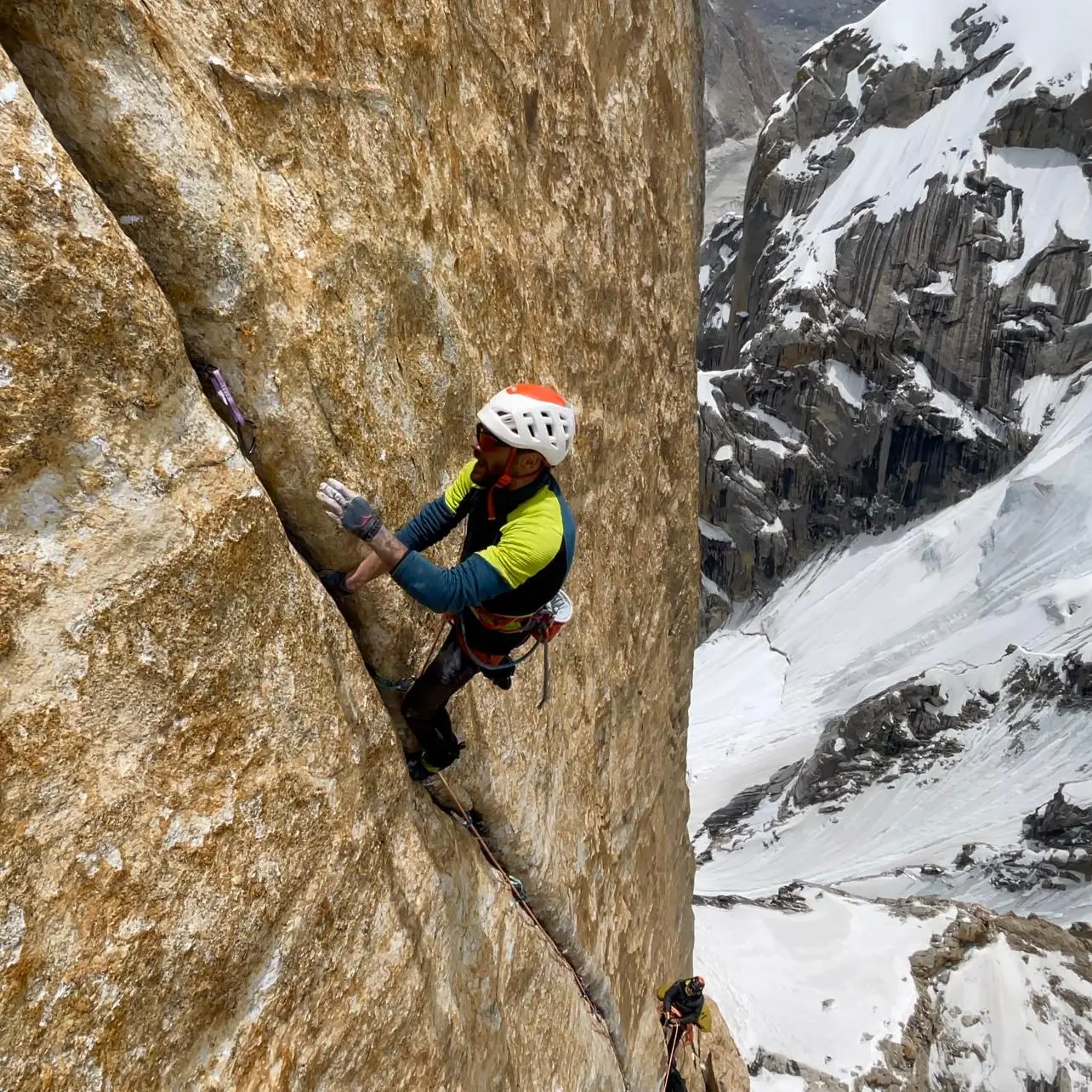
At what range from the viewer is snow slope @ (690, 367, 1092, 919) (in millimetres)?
44250

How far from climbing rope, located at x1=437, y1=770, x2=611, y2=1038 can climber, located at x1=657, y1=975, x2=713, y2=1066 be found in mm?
2385

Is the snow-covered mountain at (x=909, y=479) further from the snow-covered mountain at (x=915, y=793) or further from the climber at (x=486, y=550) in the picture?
the climber at (x=486, y=550)

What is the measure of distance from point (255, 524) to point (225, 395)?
55 centimetres

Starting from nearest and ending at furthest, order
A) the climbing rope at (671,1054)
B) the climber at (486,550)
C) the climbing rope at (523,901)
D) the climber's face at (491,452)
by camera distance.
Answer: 1. the climber at (486,550)
2. the climber's face at (491,452)
3. the climbing rope at (523,901)
4. the climbing rope at (671,1054)

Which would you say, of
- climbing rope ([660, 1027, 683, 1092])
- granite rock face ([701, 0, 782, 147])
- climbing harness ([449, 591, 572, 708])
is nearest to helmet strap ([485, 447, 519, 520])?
climbing harness ([449, 591, 572, 708])

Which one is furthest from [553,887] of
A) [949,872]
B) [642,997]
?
[949,872]

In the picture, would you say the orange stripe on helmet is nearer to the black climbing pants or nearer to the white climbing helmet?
the white climbing helmet

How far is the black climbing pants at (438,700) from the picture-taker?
4.19 metres

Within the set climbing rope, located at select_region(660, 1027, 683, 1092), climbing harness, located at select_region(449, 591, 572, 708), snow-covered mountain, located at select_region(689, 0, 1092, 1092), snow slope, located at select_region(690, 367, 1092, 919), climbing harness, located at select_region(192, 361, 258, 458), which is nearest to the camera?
climbing harness, located at select_region(192, 361, 258, 458)

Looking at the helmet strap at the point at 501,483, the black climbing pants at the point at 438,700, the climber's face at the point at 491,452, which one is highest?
the climber's face at the point at 491,452

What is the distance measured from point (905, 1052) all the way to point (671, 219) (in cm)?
1804

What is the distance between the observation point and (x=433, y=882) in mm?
4391

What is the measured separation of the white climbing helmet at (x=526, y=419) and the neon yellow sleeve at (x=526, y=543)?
0.30m

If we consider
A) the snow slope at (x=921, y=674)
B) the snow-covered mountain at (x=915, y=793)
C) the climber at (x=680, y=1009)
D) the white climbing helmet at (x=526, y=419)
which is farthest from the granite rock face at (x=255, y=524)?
the snow slope at (x=921, y=674)
